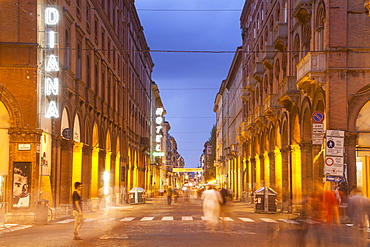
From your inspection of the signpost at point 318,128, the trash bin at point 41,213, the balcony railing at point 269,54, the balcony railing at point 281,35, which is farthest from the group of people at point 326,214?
the balcony railing at point 269,54

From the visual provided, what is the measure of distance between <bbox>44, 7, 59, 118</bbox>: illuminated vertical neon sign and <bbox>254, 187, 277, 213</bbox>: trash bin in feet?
47.7

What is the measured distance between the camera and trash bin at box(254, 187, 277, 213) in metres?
37.1

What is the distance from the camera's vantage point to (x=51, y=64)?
28359 mm

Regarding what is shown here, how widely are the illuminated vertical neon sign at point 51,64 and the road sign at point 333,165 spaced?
1276 centimetres

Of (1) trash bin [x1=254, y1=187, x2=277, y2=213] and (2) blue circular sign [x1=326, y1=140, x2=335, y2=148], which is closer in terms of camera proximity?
(2) blue circular sign [x1=326, y1=140, x2=335, y2=148]

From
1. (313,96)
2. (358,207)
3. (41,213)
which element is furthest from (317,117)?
(41,213)

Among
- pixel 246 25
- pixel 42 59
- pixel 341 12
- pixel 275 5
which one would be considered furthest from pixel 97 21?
pixel 246 25

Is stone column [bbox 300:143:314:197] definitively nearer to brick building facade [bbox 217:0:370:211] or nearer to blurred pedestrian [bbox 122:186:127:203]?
brick building facade [bbox 217:0:370:211]

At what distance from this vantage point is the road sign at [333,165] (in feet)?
76.3

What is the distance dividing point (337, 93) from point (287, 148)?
1107 centimetres

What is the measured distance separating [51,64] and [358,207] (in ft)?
50.8

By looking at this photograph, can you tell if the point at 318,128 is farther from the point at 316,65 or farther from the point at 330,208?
the point at 330,208

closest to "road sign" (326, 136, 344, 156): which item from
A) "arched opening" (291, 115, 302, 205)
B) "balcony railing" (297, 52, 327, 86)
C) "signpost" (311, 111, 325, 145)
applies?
"signpost" (311, 111, 325, 145)

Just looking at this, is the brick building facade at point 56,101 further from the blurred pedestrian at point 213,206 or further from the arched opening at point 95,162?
→ the blurred pedestrian at point 213,206
